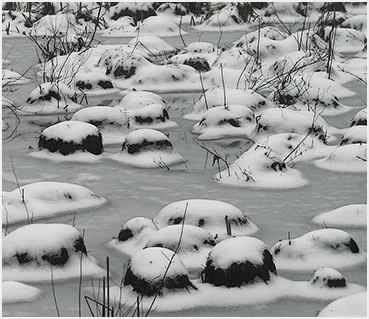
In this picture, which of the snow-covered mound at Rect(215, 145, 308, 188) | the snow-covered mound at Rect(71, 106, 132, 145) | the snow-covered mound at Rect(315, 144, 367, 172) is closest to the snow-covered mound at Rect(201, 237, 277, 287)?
the snow-covered mound at Rect(215, 145, 308, 188)

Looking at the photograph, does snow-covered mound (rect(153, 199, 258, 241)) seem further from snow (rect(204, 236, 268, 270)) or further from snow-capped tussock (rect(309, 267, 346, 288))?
snow-capped tussock (rect(309, 267, 346, 288))

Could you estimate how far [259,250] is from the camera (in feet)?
12.9

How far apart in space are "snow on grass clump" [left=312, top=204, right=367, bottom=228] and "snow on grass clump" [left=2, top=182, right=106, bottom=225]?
1455 millimetres

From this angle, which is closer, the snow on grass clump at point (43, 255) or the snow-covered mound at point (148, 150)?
the snow on grass clump at point (43, 255)

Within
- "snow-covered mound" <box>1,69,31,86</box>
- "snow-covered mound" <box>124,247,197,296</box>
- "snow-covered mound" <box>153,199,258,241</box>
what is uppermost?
"snow-covered mound" <box>124,247,197,296</box>

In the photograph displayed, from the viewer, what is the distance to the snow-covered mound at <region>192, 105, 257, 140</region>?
709 cm

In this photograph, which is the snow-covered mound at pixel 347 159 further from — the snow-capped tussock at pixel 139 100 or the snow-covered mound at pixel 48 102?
the snow-covered mound at pixel 48 102

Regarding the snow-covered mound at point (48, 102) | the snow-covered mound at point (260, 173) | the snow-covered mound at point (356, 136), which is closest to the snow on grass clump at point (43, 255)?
the snow-covered mound at point (260, 173)

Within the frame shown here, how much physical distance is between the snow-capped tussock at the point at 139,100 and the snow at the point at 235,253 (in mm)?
4050

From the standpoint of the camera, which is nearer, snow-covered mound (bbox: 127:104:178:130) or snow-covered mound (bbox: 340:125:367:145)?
snow-covered mound (bbox: 340:125:367:145)

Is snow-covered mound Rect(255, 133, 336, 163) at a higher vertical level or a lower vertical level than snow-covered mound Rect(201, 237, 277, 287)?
lower

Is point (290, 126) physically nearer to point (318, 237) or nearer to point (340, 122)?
point (340, 122)

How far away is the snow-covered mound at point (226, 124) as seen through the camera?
709 centimetres

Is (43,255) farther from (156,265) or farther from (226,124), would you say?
(226,124)
